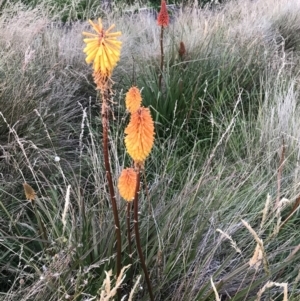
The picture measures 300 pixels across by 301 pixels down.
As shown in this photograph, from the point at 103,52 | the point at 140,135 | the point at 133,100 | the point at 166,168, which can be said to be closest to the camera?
the point at 103,52

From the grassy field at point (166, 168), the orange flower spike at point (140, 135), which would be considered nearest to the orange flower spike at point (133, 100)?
the orange flower spike at point (140, 135)

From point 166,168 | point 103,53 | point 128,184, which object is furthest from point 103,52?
point 166,168

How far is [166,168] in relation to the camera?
2.38 meters

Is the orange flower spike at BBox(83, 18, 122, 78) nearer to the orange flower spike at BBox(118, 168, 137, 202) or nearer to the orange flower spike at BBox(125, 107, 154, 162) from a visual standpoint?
the orange flower spike at BBox(125, 107, 154, 162)

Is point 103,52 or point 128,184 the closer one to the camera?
point 103,52

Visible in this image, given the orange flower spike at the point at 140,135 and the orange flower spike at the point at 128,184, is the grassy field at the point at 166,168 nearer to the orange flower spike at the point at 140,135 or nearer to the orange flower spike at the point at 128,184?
the orange flower spike at the point at 128,184

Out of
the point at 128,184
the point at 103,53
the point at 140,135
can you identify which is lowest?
the point at 128,184

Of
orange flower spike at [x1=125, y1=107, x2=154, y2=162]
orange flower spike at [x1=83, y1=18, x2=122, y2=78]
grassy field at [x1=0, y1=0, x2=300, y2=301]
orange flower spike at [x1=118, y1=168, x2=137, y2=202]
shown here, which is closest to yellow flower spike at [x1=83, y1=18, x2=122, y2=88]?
orange flower spike at [x1=83, y1=18, x2=122, y2=78]

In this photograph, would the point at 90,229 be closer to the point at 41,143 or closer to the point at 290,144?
the point at 41,143

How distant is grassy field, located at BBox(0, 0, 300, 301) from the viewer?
167cm

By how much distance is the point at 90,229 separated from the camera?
1925 millimetres

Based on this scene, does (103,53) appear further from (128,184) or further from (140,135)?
(128,184)

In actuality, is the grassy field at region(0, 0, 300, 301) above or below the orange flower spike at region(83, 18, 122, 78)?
below

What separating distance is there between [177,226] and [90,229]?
36 centimetres
